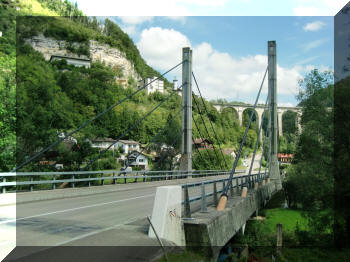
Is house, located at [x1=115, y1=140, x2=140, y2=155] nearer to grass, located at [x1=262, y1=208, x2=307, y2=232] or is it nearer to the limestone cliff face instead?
grass, located at [x1=262, y1=208, x2=307, y2=232]

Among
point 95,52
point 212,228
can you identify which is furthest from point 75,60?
point 212,228

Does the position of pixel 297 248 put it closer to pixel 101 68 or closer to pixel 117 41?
pixel 101 68

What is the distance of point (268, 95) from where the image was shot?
29.5 m

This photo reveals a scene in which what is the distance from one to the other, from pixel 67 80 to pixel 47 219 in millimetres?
90241

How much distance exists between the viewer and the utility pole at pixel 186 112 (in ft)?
76.5

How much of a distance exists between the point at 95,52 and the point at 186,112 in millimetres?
123037

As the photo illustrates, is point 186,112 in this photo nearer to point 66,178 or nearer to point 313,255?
point 66,178

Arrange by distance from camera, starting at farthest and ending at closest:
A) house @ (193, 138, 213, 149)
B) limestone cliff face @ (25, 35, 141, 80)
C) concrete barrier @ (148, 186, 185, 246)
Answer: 1. limestone cliff face @ (25, 35, 141, 80)
2. house @ (193, 138, 213, 149)
3. concrete barrier @ (148, 186, 185, 246)

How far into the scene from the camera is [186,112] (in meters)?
23.9

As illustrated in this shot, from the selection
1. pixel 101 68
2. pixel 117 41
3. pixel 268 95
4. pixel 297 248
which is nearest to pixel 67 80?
pixel 101 68

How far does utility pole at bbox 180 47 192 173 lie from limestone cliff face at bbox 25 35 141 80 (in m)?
115

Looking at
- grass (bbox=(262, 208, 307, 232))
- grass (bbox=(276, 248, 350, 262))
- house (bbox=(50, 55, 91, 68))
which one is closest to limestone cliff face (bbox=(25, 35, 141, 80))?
house (bbox=(50, 55, 91, 68))

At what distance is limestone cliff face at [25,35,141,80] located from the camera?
13038 centimetres

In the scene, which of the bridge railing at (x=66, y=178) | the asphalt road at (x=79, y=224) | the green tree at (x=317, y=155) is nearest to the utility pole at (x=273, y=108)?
the green tree at (x=317, y=155)
